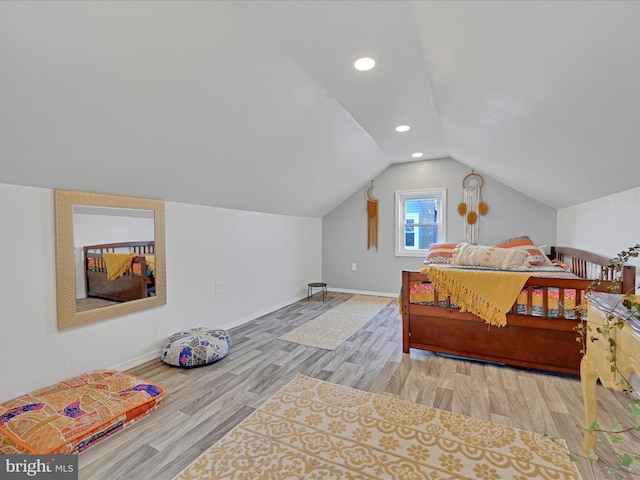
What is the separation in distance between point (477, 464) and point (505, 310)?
4.17 feet

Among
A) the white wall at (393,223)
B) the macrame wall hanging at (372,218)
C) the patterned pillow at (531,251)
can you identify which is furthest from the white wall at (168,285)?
the patterned pillow at (531,251)

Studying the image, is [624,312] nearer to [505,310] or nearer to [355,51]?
[505,310]

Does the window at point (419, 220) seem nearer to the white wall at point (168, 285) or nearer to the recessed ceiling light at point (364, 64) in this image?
the white wall at point (168, 285)

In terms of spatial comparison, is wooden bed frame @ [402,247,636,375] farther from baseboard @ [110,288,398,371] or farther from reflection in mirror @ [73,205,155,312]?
reflection in mirror @ [73,205,155,312]

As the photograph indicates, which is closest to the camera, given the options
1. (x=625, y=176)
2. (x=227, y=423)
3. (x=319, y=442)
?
(x=319, y=442)

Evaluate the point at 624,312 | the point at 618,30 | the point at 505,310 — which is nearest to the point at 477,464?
the point at 624,312

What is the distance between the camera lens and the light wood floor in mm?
1575

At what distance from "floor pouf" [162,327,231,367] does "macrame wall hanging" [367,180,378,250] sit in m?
3.18

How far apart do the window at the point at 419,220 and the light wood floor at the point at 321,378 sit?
220cm

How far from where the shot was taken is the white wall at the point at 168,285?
1.91 meters

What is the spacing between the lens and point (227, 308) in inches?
139

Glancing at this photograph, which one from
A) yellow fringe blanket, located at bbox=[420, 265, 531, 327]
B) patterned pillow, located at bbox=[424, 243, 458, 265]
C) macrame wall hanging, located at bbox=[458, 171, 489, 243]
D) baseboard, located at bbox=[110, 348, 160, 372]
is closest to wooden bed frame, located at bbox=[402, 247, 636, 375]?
A: yellow fringe blanket, located at bbox=[420, 265, 531, 327]

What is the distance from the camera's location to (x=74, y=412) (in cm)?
173

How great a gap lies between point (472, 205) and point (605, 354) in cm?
362
